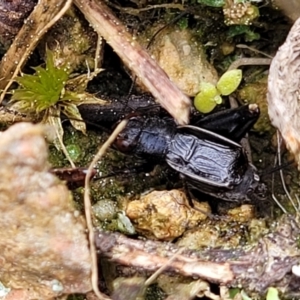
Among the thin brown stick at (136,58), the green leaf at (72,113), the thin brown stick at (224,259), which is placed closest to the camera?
the thin brown stick at (224,259)

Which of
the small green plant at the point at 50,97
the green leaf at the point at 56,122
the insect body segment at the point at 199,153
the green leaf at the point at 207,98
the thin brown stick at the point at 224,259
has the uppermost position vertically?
the small green plant at the point at 50,97

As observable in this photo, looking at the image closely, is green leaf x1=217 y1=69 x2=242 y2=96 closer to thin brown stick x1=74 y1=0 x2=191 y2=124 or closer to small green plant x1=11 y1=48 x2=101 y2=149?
thin brown stick x1=74 y1=0 x2=191 y2=124

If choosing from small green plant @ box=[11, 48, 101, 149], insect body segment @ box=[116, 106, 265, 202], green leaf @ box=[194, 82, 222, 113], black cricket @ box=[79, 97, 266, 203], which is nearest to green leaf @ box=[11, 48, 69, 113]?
small green plant @ box=[11, 48, 101, 149]

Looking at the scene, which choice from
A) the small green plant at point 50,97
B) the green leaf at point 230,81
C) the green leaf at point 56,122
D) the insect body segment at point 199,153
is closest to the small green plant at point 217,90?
the green leaf at point 230,81

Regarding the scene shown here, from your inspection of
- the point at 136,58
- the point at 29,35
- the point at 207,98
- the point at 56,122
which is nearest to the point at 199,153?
the point at 207,98

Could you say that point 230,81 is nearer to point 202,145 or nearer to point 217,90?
point 217,90

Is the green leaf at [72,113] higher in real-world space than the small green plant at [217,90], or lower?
higher

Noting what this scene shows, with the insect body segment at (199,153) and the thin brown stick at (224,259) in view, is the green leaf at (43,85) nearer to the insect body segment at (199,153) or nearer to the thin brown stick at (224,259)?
the insect body segment at (199,153)
